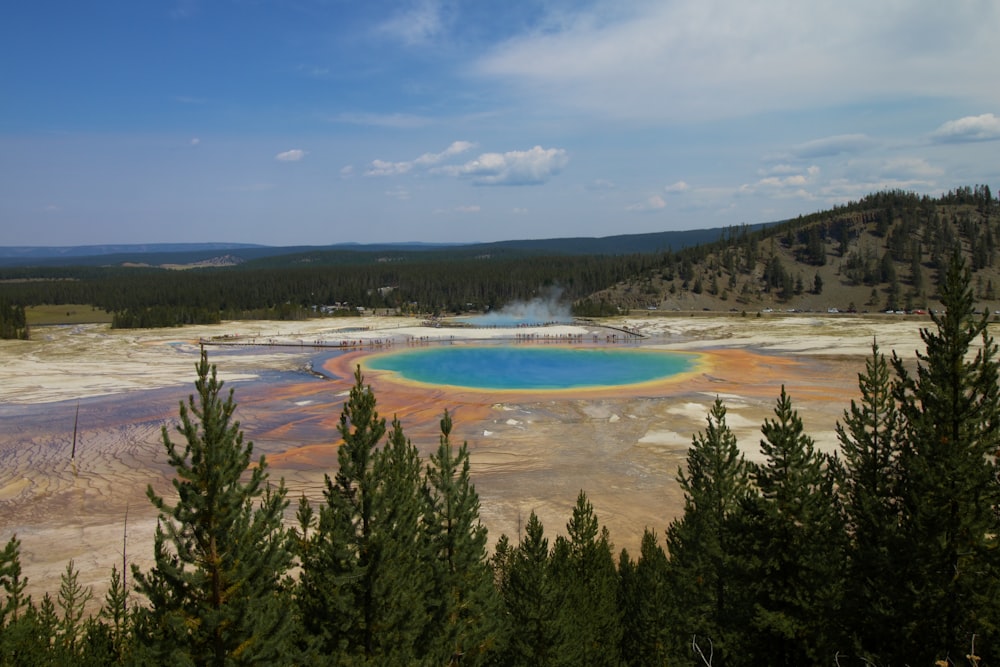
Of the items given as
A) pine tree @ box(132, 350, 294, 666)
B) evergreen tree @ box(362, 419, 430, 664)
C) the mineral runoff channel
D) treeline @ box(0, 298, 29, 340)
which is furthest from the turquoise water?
treeline @ box(0, 298, 29, 340)

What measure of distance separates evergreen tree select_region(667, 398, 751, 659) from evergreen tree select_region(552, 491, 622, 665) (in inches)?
63.4

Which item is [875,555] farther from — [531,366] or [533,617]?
[531,366]

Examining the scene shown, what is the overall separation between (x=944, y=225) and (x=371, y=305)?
123557 mm

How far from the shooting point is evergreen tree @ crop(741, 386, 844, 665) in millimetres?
11734

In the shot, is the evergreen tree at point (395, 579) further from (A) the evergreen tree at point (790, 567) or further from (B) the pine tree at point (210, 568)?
(A) the evergreen tree at point (790, 567)

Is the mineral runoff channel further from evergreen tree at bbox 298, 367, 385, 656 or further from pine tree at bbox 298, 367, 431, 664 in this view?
pine tree at bbox 298, 367, 431, 664

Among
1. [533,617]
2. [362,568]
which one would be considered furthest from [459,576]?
[362,568]

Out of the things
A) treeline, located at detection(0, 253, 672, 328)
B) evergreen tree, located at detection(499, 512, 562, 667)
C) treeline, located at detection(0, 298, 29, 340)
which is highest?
treeline, located at detection(0, 253, 672, 328)

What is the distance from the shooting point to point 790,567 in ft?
40.3

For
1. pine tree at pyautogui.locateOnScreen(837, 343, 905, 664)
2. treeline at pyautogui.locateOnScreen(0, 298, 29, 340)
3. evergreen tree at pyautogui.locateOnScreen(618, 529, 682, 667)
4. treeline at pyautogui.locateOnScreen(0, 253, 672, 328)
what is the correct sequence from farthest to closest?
treeline at pyautogui.locateOnScreen(0, 253, 672, 328)
treeline at pyautogui.locateOnScreen(0, 298, 29, 340)
evergreen tree at pyautogui.locateOnScreen(618, 529, 682, 667)
pine tree at pyautogui.locateOnScreen(837, 343, 905, 664)

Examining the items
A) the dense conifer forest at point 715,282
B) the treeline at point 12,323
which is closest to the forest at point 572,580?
the treeline at point 12,323

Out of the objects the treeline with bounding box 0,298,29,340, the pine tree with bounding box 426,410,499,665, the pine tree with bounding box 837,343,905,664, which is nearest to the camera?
the pine tree with bounding box 837,343,905,664

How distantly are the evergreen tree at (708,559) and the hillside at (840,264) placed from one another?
359 ft

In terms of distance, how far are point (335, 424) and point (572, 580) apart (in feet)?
86.3
